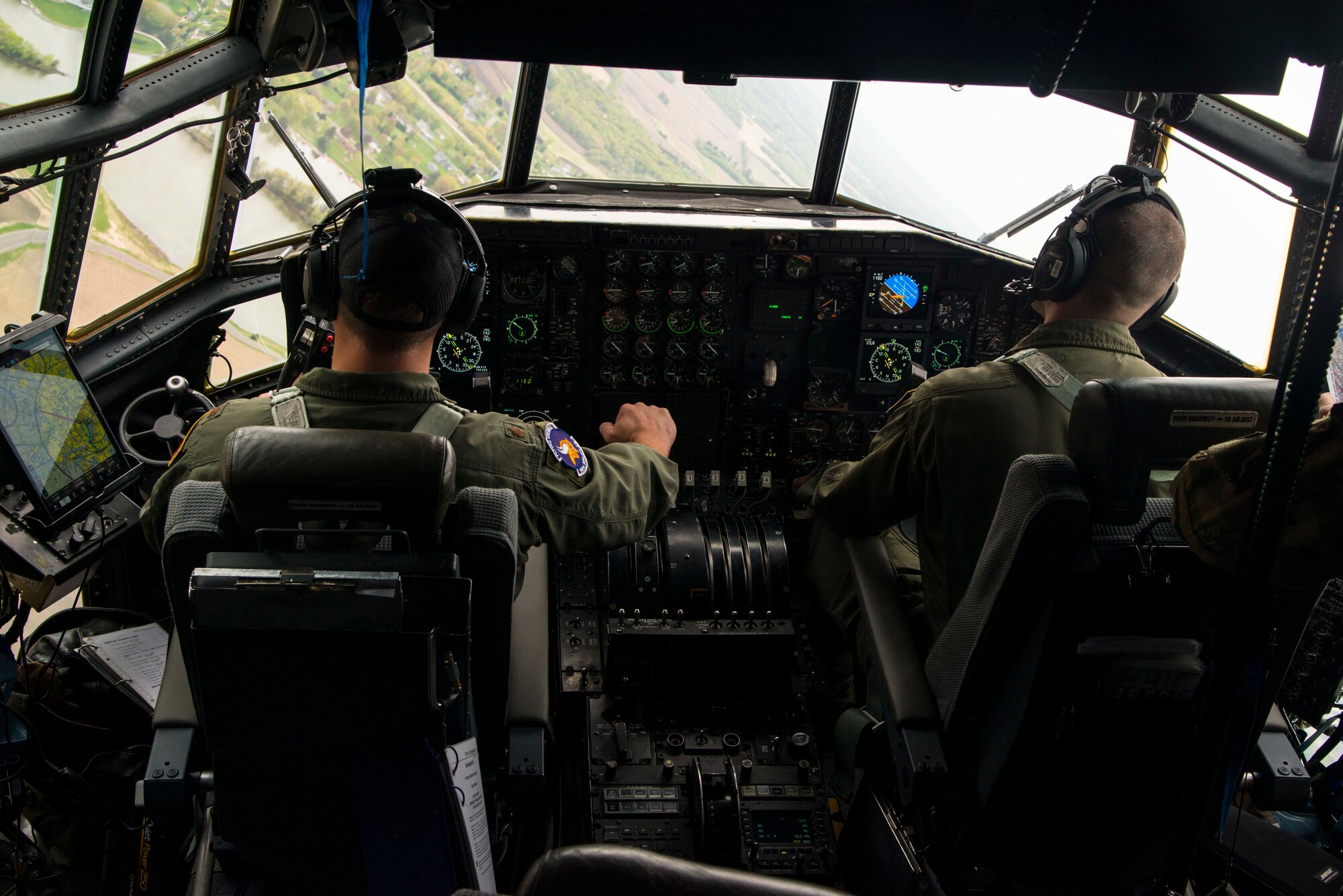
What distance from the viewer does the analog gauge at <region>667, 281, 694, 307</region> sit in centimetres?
275

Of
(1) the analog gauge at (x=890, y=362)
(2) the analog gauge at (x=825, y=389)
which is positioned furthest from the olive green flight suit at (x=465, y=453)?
(1) the analog gauge at (x=890, y=362)

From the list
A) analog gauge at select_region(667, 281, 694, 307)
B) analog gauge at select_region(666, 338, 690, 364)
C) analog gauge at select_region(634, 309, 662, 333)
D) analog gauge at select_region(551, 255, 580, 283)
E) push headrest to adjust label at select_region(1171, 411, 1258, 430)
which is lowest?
push headrest to adjust label at select_region(1171, 411, 1258, 430)

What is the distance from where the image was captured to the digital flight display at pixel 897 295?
2803 millimetres

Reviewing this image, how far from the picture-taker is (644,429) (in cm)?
202

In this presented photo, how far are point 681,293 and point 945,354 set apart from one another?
84cm

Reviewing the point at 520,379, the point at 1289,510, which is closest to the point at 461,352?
the point at 520,379

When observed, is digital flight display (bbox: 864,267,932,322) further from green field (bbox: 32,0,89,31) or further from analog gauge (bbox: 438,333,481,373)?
green field (bbox: 32,0,89,31)

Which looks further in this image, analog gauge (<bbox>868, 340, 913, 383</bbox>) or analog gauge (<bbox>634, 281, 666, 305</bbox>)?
analog gauge (<bbox>868, 340, 913, 383</bbox>)

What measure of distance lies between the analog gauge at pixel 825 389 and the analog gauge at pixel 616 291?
0.62 metres

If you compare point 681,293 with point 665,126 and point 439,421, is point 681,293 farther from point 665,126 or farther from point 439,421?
point 439,421

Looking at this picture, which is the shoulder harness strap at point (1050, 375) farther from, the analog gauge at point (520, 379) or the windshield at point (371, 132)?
the windshield at point (371, 132)

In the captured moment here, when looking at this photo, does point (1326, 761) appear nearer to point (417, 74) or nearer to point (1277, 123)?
point (1277, 123)

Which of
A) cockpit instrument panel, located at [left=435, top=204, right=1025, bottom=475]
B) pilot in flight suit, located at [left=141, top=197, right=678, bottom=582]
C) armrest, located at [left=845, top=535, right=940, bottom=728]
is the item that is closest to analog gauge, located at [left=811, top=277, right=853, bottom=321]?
cockpit instrument panel, located at [left=435, top=204, right=1025, bottom=475]

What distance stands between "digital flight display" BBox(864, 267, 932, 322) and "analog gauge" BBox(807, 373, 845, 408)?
0.69 ft
